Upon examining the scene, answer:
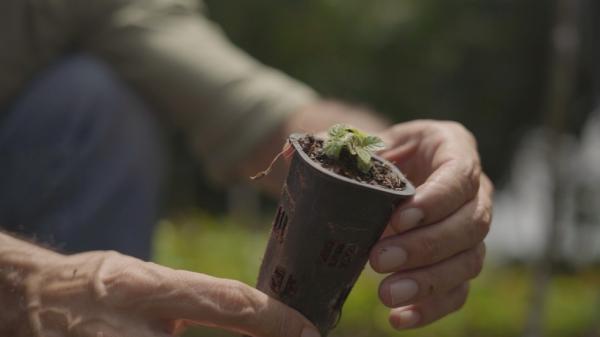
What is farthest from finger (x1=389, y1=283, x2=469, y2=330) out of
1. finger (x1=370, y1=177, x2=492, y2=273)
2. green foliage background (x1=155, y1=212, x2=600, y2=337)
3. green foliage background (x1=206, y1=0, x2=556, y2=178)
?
green foliage background (x1=206, y1=0, x2=556, y2=178)

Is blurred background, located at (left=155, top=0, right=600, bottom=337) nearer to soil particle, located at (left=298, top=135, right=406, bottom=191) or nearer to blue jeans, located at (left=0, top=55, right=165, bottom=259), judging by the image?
blue jeans, located at (left=0, top=55, right=165, bottom=259)

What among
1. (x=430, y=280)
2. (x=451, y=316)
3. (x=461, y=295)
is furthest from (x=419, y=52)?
(x=430, y=280)

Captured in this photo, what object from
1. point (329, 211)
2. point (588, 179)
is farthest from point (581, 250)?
point (329, 211)

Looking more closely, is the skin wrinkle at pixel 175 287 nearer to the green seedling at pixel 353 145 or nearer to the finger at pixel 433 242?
the finger at pixel 433 242

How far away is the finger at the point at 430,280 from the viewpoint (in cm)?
130

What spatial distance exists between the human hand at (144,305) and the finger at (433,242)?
167 millimetres

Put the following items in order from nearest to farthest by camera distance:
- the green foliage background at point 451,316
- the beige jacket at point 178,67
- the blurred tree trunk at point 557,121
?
the beige jacket at point 178,67
the blurred tree trunk at point 557,121
the green foliage background at point 451,316

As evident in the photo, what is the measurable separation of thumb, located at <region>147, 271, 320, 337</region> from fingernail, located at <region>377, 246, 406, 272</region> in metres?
0.17

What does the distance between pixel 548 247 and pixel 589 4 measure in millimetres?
3343

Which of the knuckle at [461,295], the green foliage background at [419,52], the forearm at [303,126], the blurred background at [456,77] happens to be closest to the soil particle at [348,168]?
the knuckle at [461,295]

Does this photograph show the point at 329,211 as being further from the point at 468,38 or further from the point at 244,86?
the point at 468,38

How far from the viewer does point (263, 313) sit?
119cm

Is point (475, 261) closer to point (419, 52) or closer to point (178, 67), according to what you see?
point (178, 67)

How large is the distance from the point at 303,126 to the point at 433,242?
89 cm
